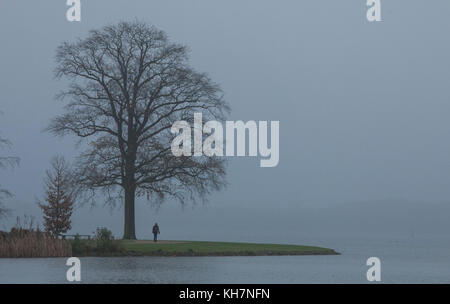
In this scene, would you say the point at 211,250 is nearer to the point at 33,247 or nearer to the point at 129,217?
the point at 129,217

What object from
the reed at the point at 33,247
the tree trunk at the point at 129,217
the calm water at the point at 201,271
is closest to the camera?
the calm water at the point at 201,271

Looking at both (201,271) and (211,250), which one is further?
(211,250)

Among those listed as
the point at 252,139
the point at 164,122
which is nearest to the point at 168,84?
the point at 164,122

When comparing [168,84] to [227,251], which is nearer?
[227,251]

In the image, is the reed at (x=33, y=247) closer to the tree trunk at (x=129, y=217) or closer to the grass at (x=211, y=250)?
the grass at (x=211, y=250)

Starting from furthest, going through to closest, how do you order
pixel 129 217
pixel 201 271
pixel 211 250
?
pixel 129 217, pixel 211 250, pixel 201 271

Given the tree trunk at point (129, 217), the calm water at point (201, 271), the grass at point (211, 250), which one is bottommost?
the calm water at point (201, 271)

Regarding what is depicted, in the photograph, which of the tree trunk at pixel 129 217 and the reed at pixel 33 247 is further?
the tree trunk at pixel 129 217

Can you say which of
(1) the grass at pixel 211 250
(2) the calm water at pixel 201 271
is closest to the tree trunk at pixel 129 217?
(1) the grass at pixel 211 250

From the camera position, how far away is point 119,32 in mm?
56938

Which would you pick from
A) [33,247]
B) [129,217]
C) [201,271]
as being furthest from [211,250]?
[201,271]

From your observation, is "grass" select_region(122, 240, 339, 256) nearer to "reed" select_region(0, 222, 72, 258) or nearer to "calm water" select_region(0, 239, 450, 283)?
"calm water" select_region(0, 239, 450, 283)

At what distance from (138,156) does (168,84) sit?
5.63 meters
